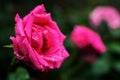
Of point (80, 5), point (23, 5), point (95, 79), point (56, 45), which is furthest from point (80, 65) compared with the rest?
point (56, 45)

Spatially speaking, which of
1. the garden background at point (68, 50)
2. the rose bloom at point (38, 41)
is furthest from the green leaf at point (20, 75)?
the garden background at point (68, 50)

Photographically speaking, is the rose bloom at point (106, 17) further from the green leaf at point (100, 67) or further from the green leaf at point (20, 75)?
the green leaf at point (20, 75)

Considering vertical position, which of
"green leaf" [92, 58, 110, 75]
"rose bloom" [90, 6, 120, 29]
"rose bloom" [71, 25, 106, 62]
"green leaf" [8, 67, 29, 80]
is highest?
"green leaf" [8, 67, 29, 80]

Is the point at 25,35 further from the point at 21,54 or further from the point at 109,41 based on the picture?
the point at 109,41

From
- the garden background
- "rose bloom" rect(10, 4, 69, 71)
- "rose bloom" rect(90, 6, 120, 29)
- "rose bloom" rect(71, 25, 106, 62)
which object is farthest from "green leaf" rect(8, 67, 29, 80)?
"rose bloom" rect(90, 6, 120, 29)

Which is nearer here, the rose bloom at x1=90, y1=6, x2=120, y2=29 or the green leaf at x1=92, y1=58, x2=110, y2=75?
the green leaf at x1=92, y1=58, x2=110, y2=75

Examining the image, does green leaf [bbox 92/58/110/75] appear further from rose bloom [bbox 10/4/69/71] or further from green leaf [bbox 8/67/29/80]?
rose bloom [bbox 10/4/69/71]

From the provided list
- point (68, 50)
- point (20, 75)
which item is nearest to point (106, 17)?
point (68, 50)
